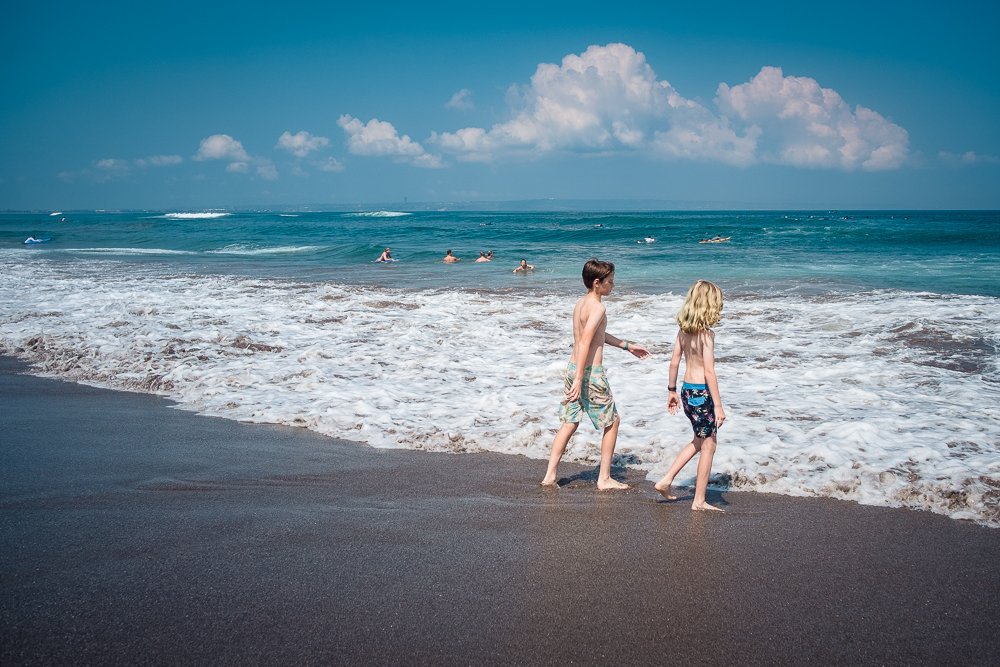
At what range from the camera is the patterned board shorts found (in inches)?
183

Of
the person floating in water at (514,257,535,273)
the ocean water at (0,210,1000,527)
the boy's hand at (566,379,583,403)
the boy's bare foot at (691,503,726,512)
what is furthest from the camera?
the person floating in water at (514,257,535,273)

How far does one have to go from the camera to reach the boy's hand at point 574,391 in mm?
4547

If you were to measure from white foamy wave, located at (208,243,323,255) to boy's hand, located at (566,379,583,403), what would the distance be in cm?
3513

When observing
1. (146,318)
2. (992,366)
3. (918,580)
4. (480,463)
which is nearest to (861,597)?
(918,580)

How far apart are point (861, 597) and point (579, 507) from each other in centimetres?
178

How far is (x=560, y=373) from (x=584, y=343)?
4009mm

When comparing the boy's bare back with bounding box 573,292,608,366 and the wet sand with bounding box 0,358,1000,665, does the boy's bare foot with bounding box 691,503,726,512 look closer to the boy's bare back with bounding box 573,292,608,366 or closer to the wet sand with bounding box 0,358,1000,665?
the wet sand with bounding box 0,358,1000,665

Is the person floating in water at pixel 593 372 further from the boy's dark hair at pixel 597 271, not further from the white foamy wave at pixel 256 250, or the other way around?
the white foamy wave at pixel 256 250

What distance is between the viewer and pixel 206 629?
9.57 feet

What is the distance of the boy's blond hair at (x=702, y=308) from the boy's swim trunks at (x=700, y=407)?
41cm

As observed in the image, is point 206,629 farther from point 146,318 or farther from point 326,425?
point 146,318

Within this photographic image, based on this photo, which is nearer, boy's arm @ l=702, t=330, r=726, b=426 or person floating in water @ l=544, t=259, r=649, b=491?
boy's arm @ l=702, t=330, r=726, b=426

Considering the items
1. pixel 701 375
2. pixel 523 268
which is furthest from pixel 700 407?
pixel 523 268

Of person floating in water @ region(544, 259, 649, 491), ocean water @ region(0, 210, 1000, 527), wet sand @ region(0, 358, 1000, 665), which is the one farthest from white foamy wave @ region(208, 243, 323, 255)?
person floating in water @ region(544, 259, 649, 491)
